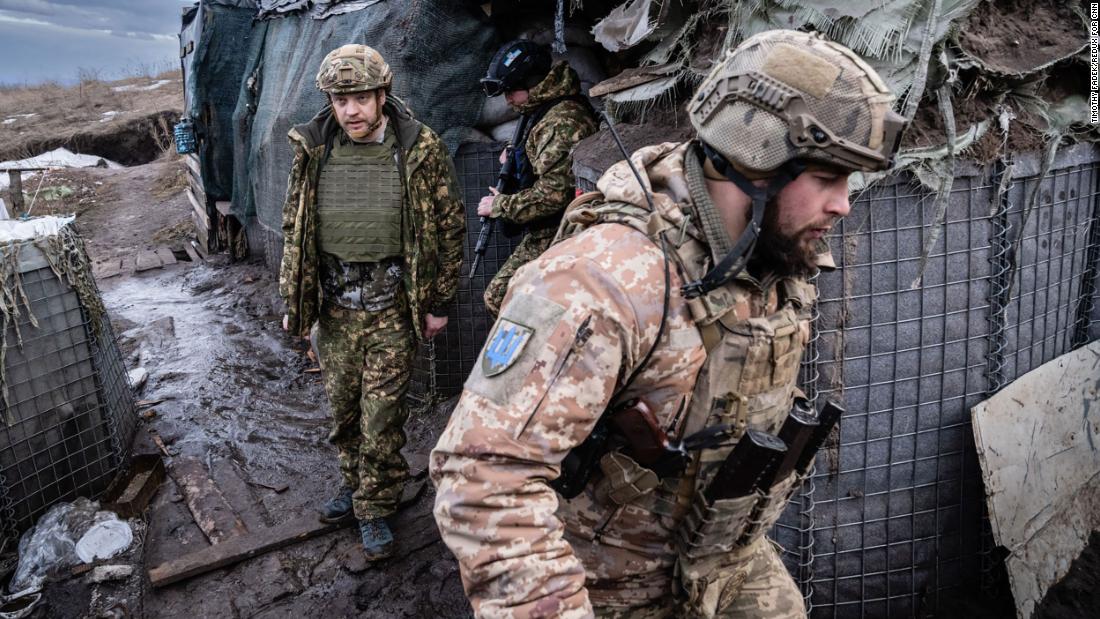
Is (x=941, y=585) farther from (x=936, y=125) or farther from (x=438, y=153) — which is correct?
(x=438, y=153)

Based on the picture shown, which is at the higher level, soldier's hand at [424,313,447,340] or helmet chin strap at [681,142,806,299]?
helmet chin strap at [681,142,806,299]

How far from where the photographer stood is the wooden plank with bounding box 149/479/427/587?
336cm

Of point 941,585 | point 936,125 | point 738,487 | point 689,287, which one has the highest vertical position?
point 936,125

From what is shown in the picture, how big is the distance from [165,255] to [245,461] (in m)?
5.73

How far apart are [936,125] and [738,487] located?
60.9 inches

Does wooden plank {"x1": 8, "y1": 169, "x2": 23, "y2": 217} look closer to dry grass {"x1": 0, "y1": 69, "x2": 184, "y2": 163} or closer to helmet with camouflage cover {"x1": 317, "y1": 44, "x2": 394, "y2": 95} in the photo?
helmet with camouflage cover {"x1": 317, "y1": 44, "x2": 394, "y2": 95}

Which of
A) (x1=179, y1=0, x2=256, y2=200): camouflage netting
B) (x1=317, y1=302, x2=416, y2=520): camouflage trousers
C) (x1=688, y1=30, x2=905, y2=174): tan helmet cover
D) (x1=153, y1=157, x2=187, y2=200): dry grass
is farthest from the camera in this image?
(x1=153, y1=157, x2=187, y2=200): dry grass

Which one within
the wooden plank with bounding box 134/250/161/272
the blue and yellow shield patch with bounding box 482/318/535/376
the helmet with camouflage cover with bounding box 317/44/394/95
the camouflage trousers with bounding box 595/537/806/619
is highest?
the helmet with camouflage cover with bounding box 317/44/394/95

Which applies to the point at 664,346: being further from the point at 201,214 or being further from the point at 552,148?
the point at 201,214

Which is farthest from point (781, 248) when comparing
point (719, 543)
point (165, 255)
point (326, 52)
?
point (165, 255)

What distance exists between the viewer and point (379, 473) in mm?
3496

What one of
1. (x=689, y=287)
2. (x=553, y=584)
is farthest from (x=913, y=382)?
(x=553, y=584)

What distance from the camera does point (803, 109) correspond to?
61.7 inches

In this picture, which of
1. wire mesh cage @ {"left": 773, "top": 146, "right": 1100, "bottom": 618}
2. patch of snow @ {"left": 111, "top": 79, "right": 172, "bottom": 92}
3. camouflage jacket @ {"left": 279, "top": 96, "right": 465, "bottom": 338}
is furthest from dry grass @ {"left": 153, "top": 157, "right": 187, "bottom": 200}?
wire mesh cage @ {"left": 773, "top": 146, "right": 1100, "bottom": 618}
